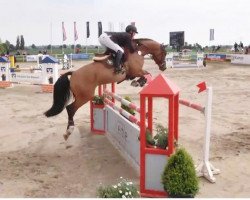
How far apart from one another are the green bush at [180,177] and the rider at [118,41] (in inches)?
80.9

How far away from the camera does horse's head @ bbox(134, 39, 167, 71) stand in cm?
555

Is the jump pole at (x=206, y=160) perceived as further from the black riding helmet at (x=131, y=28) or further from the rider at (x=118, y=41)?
the black riding helmet at (x=131, y=28)

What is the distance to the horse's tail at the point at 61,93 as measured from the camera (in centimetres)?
534

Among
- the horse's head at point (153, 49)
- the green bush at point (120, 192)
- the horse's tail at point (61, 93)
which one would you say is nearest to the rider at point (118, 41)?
the horse's head at point (153, 49)

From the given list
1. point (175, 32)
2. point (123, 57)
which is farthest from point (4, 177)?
point (175, 32)

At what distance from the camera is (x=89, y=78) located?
5262 mm

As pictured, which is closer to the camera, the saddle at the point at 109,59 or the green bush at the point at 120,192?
the green bush at the point at 120,192

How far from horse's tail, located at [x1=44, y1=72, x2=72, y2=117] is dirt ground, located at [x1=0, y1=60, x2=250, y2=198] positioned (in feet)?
2.39

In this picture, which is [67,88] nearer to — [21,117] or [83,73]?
[83,73]

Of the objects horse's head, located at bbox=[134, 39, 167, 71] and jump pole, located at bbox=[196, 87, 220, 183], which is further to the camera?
horse's head, located at bbox=[134, 39, 167, 71]

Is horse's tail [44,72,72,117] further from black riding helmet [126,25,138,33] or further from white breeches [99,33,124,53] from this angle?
black riding helmet [126,25,138,33]

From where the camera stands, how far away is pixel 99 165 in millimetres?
5023

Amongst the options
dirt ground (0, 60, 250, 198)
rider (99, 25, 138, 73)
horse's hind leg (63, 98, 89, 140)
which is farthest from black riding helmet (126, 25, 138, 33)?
dirt ground (0, 60, 250, 198)

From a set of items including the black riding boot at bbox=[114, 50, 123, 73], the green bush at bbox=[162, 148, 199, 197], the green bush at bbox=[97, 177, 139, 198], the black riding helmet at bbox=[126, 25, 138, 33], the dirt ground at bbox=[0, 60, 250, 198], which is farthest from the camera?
the black riding helmet at bbox=[126, 25, 138, 33]
